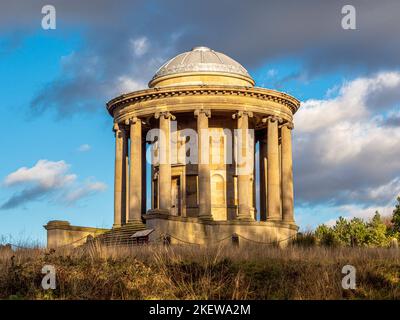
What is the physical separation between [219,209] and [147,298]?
3168 centimetres

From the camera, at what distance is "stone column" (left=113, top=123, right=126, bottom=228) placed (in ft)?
182

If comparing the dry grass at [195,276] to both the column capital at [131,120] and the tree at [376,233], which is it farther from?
the tree at [376,233]

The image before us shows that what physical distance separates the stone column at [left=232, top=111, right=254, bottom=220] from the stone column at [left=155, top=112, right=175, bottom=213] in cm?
461

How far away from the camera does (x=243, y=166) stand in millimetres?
53719

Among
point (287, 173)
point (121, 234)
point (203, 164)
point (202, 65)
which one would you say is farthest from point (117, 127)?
point (287, 173)

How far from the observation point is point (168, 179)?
51219 millimetres

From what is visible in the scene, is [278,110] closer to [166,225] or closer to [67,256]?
[166,225]

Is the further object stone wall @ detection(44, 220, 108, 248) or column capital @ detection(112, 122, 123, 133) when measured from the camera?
column capital @ detection(112, 122, 123, 133)

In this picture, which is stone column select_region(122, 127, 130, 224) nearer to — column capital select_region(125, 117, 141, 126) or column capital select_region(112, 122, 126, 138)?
column capital select_region(112, 122, 126, 138)

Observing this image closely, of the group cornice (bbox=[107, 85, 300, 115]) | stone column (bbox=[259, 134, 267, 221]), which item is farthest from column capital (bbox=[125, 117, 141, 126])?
stone column (bbox=[259, 134, 267, 221])

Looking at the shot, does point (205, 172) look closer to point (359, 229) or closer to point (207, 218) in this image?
point (207, 218)

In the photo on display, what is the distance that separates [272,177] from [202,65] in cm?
937
